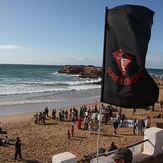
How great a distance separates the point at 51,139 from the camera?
20.2 meters

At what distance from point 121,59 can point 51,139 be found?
1420 centimetres

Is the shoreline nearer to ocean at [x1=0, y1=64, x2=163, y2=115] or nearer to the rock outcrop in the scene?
ocean at [x1=0, y1=64, x2=163, y2=115]

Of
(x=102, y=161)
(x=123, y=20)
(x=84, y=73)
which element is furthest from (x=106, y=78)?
(x=84, y=73)

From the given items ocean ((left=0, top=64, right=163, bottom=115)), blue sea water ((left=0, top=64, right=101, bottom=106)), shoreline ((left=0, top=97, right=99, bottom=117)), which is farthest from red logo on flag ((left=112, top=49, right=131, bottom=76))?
blue sea water ((left=0, top=64, right=101, bottom=106))

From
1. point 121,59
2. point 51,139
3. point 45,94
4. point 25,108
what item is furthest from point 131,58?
point 45,94

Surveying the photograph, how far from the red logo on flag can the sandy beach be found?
9.73m

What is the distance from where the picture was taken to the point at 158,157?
9094 millimetres

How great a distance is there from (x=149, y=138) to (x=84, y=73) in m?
108

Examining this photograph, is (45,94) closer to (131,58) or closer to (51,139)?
(51,139)

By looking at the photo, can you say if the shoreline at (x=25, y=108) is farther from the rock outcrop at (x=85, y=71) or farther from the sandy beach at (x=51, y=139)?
the rock outcrop at (x=85, y=71)

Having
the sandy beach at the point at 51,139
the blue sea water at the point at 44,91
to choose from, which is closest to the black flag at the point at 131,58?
the sandy beach at the point at 51,139

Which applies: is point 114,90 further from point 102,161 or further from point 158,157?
point 158,157

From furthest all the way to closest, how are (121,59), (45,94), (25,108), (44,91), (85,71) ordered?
(85,71)
(44,91)
(45,94)
(25,108)
(121,59)

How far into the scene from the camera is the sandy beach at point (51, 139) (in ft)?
55.4
